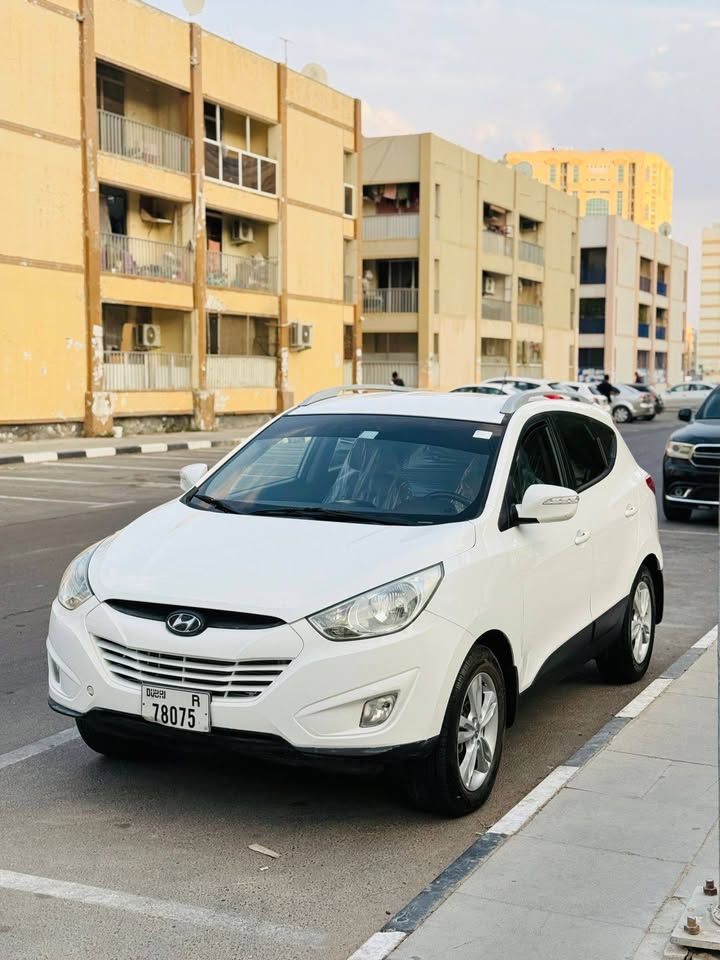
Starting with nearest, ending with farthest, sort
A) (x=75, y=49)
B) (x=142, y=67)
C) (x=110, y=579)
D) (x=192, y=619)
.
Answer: (x=192, y=619) < (x=110, y=579) < (x=75, y=49) < (x=142, y=67)

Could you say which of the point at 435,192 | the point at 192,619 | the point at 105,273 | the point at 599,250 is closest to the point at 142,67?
the point at 105,273

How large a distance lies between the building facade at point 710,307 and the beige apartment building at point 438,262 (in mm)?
41323

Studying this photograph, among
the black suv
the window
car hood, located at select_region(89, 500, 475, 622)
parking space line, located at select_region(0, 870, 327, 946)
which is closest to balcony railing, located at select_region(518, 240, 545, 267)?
the black suv

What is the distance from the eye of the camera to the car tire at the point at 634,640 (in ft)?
22.3

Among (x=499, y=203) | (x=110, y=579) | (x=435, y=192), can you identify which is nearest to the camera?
(x=110, y=579)

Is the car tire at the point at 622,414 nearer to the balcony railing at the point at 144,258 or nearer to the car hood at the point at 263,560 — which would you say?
the balcony railing at the point at 144,258

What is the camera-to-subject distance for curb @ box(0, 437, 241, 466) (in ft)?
74.7

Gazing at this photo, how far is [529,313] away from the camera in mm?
59500

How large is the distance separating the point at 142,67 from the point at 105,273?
5347mm

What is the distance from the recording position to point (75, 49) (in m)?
27.4

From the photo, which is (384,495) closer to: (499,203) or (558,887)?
(558,887)

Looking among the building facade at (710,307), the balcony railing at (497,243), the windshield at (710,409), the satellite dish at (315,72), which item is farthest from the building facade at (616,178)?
the building facade at (710,307)

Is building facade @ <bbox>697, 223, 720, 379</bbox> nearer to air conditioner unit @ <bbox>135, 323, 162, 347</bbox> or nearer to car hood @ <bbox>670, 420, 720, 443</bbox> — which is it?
car hood @ <bbox>670, 420, 720, 443</bbox>

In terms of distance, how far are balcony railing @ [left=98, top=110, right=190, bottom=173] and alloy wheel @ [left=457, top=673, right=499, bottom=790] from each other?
2644 centimetres
